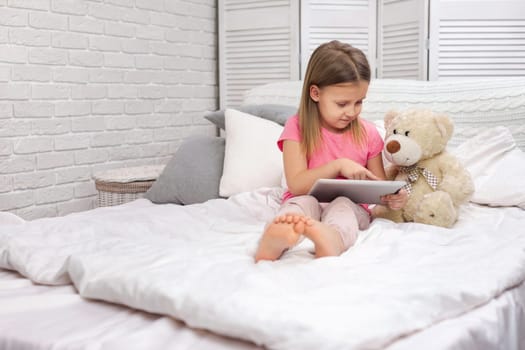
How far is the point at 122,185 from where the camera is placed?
8.51ft

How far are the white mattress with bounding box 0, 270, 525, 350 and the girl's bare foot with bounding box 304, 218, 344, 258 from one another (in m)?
0.33

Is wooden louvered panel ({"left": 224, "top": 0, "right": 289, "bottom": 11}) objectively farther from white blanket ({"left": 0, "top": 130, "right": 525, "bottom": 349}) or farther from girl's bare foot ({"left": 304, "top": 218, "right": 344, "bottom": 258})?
girl's bare foot ({"left": 304, "top": 218, "right": 344, "bottom": 258})

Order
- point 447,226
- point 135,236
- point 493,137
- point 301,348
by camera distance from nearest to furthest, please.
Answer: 1. point 301,348
2. point 135,236
3. point 447,226
4. point 493,137

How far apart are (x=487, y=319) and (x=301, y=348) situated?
40cm

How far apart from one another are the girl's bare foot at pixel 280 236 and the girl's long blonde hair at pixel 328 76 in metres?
0.59

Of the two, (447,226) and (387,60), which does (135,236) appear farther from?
(387,60)

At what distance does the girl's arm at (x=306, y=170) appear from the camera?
177cm

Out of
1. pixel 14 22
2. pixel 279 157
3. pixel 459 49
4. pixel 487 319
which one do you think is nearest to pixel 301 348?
pixel 487 319

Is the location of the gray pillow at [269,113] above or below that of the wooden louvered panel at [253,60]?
below

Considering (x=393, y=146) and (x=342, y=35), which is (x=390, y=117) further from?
(x=342, y=35)

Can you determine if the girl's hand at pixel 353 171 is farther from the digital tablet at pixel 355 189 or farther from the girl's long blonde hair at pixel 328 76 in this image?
the girl's long blonde hair at pixel 328 76

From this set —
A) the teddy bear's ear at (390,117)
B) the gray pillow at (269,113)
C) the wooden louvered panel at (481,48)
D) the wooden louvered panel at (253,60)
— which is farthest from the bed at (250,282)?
the wooden louvered panel at (253,60)

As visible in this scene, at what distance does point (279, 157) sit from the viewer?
7.63ft

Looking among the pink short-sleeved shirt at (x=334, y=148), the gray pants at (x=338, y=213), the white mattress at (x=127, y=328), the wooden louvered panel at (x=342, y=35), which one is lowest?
the white mattress at (x=127, y=328)
